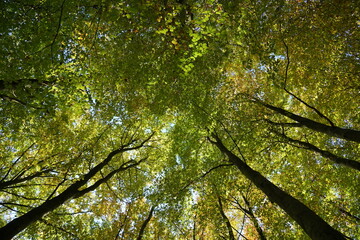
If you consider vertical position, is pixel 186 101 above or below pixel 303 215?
above

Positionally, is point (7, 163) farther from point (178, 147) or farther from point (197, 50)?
point (197, 50)

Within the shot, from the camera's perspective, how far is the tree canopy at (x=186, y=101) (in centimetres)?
638

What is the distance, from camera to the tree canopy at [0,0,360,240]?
20.9 ft

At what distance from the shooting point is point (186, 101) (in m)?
9.40

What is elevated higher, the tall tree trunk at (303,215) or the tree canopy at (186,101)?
the tree canopy at (186,101)

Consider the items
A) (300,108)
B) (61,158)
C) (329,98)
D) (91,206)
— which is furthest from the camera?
(91,206)

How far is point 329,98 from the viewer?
1006cm

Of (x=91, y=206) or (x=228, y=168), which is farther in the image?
(x=91, y=206)

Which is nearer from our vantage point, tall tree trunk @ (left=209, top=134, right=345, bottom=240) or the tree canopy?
tall tree trunk @ (left=209, top=134, right=345, bottom=240)

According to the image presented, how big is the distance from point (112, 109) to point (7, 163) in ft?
22.7

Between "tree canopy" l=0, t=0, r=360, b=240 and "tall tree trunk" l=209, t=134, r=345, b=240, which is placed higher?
"tree canopy" l=0, t=0, r=360, b=240

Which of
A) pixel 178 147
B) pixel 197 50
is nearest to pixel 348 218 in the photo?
pixel 178 147

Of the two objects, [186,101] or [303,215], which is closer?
[303,215]

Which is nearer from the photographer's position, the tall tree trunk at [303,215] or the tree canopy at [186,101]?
the tall tree trunk at [303,215]
